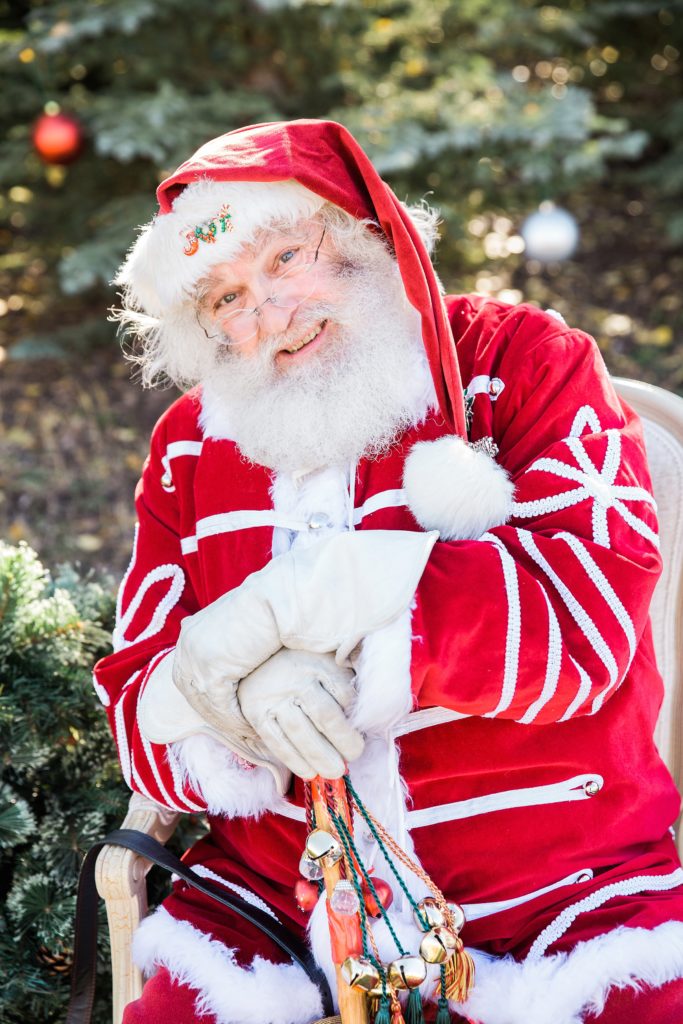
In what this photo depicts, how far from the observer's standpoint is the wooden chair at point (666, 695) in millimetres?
1883

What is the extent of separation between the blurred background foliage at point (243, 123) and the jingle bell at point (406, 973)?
260cm

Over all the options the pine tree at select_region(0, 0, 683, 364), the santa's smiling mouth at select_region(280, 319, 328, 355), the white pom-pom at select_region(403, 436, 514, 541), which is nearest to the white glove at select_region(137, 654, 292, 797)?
the white pom-pom at select_region(403, 436, 514, 541)

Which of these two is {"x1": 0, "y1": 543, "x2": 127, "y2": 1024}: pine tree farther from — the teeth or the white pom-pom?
the white pom-pom

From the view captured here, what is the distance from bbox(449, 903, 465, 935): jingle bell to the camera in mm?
1600

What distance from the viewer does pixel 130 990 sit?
1.88m

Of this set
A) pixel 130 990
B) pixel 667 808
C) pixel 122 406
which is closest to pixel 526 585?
pixel 667 808

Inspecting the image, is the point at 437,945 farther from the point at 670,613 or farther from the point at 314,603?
the point at 670,613

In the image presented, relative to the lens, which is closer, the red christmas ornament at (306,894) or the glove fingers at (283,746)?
the glove fingers at (283,746)

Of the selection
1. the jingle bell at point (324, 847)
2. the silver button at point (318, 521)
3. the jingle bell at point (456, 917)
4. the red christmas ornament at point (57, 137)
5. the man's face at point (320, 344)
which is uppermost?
the man's face at point (320, 344)

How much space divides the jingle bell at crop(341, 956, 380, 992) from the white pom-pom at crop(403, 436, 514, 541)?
68 centimetres

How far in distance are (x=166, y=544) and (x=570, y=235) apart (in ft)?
13.1

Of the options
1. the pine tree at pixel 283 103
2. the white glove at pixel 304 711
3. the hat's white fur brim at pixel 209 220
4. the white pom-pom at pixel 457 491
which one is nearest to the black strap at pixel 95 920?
the white glove at pixel 304 711

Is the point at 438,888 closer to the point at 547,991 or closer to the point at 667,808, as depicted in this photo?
the point at 547,991

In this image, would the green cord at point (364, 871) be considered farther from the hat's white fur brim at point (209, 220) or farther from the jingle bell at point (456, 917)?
the hat's white fur brim at point (209, 220)
